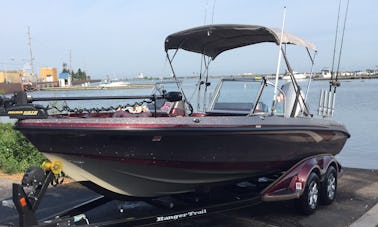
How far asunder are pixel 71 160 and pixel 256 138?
2273mm

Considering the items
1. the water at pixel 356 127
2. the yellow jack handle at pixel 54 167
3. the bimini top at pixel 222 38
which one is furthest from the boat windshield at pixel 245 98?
the yellow jack handle at pixel 54 167

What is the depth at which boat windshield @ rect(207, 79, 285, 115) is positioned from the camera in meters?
6.37

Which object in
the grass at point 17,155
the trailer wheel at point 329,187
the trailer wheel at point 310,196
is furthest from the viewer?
the grass at point 17,155

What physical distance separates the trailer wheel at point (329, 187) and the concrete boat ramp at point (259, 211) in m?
0.11

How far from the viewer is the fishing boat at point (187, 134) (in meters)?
4.60

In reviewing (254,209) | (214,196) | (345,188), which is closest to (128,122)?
(214,196)

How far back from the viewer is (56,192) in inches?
287

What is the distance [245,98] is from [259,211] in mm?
1678

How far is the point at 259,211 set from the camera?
6.55 metres

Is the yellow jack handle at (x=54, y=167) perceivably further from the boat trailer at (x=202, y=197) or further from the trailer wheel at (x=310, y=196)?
the trailer wheel at (x=310, y=196)

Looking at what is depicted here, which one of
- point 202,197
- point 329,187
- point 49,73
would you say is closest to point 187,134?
point 202,197

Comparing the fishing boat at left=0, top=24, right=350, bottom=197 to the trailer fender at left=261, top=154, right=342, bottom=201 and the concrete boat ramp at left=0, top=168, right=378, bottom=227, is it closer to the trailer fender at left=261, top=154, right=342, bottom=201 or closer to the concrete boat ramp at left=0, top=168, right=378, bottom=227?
the trailer fender at left=261, top=154, right=342, bottom=201

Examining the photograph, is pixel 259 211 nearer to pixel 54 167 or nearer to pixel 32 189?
pixel 54 167

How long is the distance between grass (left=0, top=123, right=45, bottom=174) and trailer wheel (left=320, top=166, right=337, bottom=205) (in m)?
5.36
